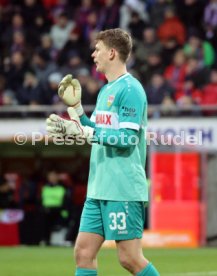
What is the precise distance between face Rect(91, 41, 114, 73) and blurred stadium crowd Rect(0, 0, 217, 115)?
36.1ft

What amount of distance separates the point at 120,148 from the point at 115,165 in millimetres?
143

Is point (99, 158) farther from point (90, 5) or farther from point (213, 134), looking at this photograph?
point (90, 5)

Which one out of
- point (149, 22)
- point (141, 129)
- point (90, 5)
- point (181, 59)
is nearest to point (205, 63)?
point (181, 59)

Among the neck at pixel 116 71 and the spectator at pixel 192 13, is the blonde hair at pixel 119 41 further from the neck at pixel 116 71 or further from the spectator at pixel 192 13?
the spectator at pixel 192 13

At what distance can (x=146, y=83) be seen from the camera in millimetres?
19656

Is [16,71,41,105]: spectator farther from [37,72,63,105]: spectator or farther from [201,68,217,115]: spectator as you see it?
[201,68,217,115]: spectator

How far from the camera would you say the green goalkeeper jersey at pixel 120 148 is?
22.5ft

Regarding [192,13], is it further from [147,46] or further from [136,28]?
[147,46]

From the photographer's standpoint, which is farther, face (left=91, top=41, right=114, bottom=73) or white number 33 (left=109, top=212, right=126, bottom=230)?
face (left=91, top=41, right=114, bottom=73)

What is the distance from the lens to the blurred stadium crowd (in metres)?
19.0

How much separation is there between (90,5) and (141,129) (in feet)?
49.9

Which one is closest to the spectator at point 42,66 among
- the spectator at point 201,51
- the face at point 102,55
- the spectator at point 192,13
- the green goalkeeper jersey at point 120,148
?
the spectator at point 201,51

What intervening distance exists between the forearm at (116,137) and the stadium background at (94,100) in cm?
964

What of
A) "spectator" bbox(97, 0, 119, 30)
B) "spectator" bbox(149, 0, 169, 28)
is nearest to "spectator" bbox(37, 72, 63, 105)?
"spectator" bbox(97, 0, 119, 30)
